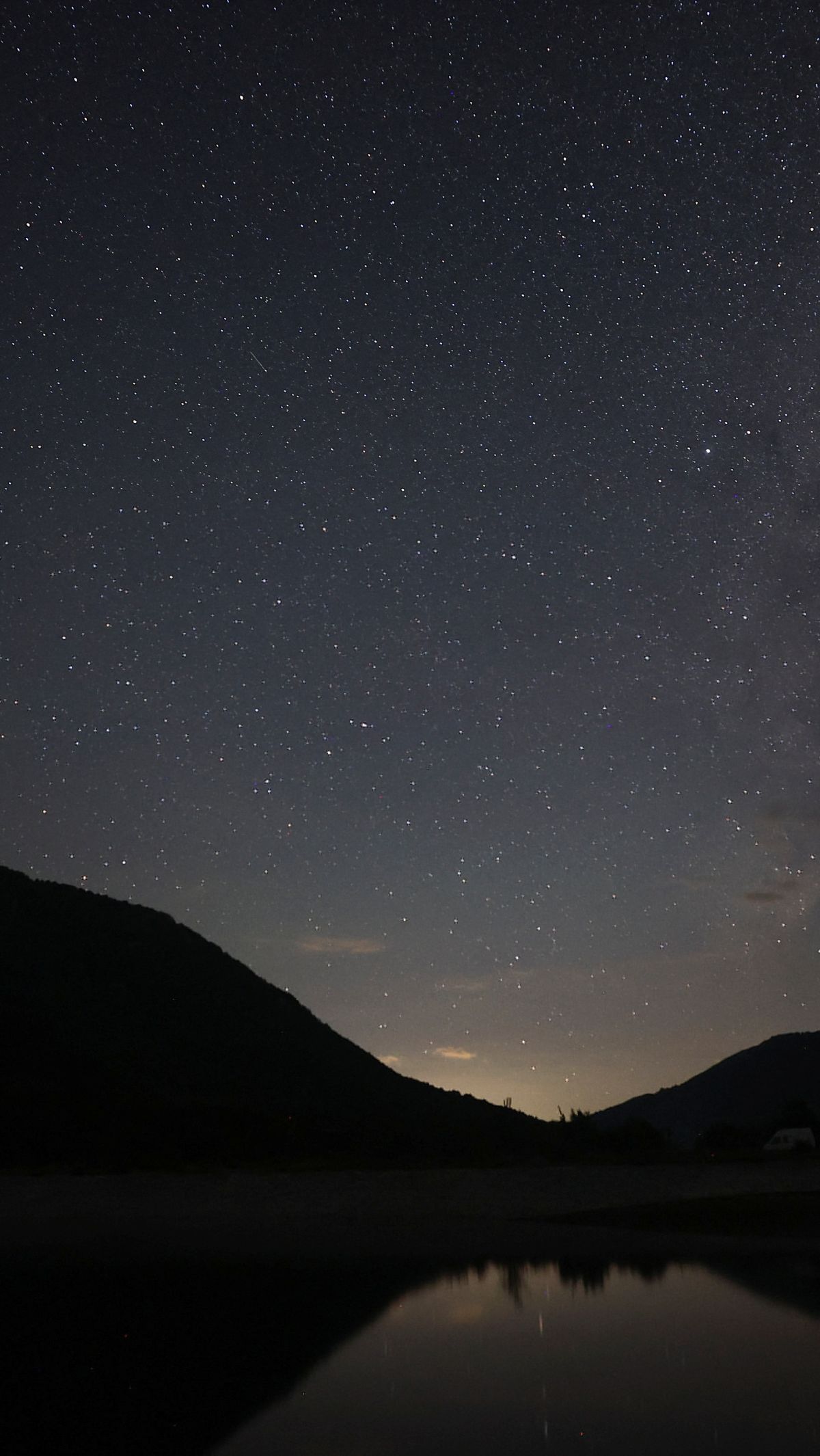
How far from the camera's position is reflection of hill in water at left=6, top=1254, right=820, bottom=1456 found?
402 inches

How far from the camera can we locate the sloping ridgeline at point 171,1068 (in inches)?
1946

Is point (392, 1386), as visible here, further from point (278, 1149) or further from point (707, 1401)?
point (278, 1149)

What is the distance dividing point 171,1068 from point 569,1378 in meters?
73.2

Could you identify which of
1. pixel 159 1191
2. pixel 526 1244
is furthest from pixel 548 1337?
pixel 159 1191

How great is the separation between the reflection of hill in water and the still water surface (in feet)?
1.31

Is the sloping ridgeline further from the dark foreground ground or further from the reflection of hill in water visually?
the reflection of hill in water

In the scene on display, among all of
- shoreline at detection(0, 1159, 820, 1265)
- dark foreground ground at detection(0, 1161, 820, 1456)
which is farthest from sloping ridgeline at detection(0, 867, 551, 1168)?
dark foreground ground at detection(0, 1161, 820, 1456)

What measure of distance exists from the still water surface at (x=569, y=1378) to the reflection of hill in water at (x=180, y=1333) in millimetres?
400

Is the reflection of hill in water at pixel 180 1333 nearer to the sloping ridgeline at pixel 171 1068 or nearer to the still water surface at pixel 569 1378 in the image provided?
the still water surface at pixel 569 1378

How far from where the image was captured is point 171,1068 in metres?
79.8

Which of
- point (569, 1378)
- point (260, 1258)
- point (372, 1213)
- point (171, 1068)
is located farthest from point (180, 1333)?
point (171, 1068)

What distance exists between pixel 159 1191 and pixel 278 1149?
14472 mm

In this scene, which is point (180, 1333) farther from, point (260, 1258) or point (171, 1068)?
point (171, 1068)

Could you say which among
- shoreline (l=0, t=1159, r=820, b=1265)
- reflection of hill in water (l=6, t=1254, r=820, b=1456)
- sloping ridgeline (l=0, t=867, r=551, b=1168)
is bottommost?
reflection of hill in water (l=6, t=1254, r=820, b=1456)
